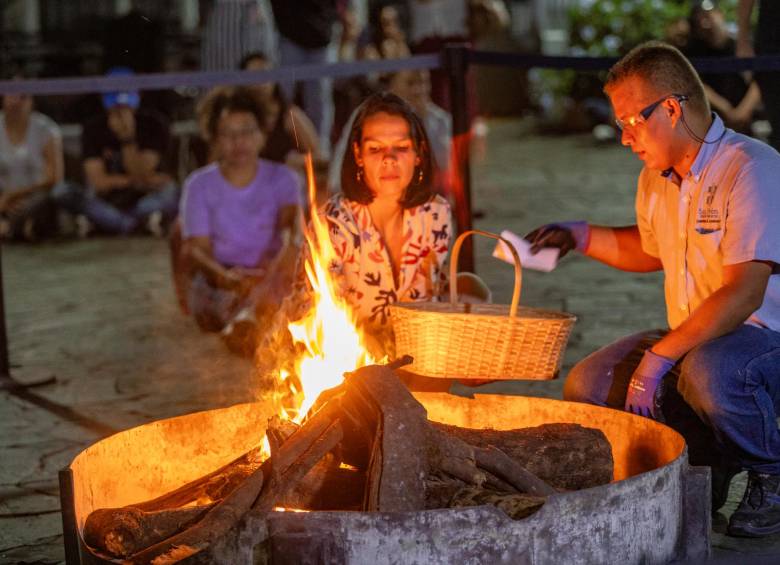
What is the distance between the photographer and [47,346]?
6859mm

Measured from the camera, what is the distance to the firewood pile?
2982 mm

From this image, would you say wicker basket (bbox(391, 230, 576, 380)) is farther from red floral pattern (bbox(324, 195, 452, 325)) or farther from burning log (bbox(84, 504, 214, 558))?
burning log (bbox(84, 504, 214, 558))

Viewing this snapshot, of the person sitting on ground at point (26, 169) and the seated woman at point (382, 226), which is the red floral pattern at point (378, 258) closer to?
the seated woman at point (382, 226)

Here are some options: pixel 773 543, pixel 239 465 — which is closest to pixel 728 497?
pixel 773 543

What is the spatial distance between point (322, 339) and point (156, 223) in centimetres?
719

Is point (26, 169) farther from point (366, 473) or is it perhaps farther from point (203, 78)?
point (366, 473)

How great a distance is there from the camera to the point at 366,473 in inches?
128

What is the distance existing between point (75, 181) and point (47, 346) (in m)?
5.92

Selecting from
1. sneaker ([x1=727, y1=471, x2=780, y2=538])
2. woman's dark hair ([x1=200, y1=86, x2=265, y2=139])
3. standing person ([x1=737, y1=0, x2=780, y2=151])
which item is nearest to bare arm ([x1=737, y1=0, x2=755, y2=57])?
standing person ([x1=737, y1=0, x2=780, y2=151])

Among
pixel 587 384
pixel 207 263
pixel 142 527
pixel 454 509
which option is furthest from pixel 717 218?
pixel 207 263

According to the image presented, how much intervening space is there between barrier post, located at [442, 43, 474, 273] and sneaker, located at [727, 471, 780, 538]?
2.11 meters

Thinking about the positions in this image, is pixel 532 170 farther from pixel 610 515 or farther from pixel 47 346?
pixel 610 515

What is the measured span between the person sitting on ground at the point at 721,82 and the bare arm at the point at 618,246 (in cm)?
682

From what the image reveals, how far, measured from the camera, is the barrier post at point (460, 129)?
5.60 meters
